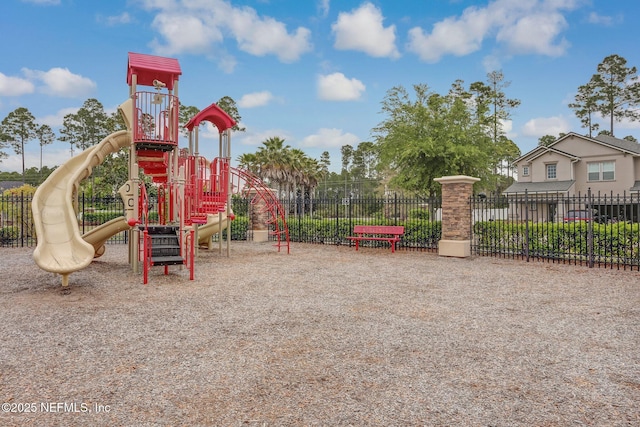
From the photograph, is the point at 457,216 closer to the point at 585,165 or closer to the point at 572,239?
the point at 572,239

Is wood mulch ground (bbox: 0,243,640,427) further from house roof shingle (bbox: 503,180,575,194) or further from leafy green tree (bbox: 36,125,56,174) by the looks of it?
leafy green tree (bbox: 36,125,56,174)

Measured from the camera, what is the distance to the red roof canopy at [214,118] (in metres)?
12.0

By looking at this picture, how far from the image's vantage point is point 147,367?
4.41 meters

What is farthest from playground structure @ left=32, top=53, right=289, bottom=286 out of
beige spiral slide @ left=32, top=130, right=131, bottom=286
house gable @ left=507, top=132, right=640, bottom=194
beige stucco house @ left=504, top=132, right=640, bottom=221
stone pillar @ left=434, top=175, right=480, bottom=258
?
house gable @ left=507, top=132, right=640, bottom=194

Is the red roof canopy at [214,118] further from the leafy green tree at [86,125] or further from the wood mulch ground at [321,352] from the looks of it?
the leafy green tree at [86,125]

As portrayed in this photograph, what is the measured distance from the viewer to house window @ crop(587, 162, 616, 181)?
94.9 ft

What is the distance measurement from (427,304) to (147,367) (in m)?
4.82

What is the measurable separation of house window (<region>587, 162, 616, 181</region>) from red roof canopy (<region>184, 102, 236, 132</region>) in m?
28.9

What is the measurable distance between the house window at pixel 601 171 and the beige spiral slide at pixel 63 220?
105 ft

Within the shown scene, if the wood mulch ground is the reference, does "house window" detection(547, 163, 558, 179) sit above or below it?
above

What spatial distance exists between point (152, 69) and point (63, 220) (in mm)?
4477

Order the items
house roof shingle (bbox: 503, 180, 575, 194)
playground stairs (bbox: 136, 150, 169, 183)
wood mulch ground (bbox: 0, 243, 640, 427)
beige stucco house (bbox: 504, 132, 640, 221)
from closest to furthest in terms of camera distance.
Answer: wood mulch ground (bbox: 0, 243, 640, 427) < playground stairs (bbox: 136, 150, 169, 183) < beige stucco house (bbox: 504, 132, 640, 221) < house roof shingle (bbox: 503, 180, 575, 194)

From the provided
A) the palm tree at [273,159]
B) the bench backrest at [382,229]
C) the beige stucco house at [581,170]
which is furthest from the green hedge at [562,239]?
the palm tree at [273,159]

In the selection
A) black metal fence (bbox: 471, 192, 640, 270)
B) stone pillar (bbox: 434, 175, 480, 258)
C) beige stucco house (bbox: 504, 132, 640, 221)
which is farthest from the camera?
beige stucco house (bbox: 504, 132, 640, 221)
